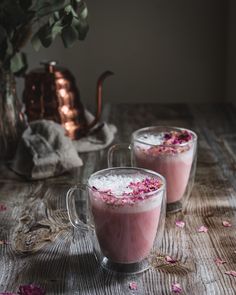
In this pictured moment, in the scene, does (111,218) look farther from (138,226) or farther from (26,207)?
(26,207)

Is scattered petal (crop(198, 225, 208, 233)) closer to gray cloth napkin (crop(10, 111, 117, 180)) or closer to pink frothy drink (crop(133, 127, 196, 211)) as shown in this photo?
pink frothy drink (crop(133, 127, 196, 211))

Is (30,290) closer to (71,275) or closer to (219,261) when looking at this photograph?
(71,275)

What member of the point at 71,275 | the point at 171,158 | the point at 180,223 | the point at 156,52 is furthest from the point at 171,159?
the point at 156,52

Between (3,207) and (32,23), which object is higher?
(32,23)

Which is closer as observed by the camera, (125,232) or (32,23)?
(125,232)

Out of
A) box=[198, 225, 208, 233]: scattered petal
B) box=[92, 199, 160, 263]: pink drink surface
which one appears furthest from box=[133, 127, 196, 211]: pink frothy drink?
box=[92, 199, 160, 263]: pink drink surface

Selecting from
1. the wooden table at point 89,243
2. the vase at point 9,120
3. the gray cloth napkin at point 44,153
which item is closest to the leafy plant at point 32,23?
the vase at point 9,120

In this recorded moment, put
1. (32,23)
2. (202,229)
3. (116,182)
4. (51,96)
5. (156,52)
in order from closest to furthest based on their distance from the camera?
(116,182)
(202,229)
(32,23)
(51,96)
(156,52)

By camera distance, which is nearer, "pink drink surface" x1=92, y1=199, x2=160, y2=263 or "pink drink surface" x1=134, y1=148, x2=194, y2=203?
"pink drink surface" x1=92, y1=199, x2=160, y2=263
